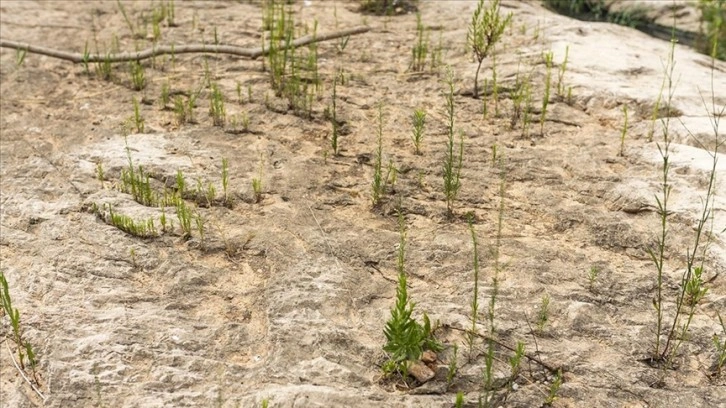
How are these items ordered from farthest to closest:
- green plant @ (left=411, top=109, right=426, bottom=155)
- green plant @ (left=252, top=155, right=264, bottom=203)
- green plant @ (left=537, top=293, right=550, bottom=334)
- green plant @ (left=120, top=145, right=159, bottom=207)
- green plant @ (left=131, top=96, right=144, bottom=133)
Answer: green plant @ (left=131, top=96, right=144, bottom=133) → green plant @ (left=411, top=109, right=426, bottom=155) → green plant @ (left=252, top=155, right=264, bottom=203) → green plant @ (left=120, top=145, right=159, bottom=207) → green plant @ (left=537, top=293, right=550, bottom=334)

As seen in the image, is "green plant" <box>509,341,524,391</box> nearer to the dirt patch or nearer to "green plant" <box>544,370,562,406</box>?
the dirt patch

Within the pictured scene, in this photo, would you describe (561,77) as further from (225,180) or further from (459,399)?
(459,399)

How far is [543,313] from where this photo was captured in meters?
3.44

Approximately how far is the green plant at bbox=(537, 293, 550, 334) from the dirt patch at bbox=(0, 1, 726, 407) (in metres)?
0.03

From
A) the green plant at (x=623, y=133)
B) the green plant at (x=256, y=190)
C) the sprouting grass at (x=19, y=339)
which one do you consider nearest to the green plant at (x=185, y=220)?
the green plant at (x=256, y=190)

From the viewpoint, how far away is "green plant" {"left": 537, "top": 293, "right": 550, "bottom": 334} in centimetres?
338

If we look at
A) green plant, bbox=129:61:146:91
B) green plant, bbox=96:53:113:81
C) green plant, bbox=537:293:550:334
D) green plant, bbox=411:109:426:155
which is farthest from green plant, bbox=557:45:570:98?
green plant, bbox=96:53:113:81

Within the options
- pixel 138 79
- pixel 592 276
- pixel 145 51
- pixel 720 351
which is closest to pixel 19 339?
pixel 592 276

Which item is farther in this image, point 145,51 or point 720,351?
point 145,51

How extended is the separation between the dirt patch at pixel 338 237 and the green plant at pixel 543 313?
0.09 feet

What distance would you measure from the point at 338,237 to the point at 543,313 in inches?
44.3

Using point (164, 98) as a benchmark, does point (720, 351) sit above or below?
below

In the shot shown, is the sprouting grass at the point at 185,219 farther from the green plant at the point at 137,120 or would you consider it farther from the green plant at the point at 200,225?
the green plant at the point at 137,120

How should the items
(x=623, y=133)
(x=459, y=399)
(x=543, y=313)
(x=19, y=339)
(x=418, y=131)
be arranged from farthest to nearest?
(x=623, y=133)
(x=418, y=131)
(x=543, y=313)
(x=19, y=339)
(x=459, y=399)
